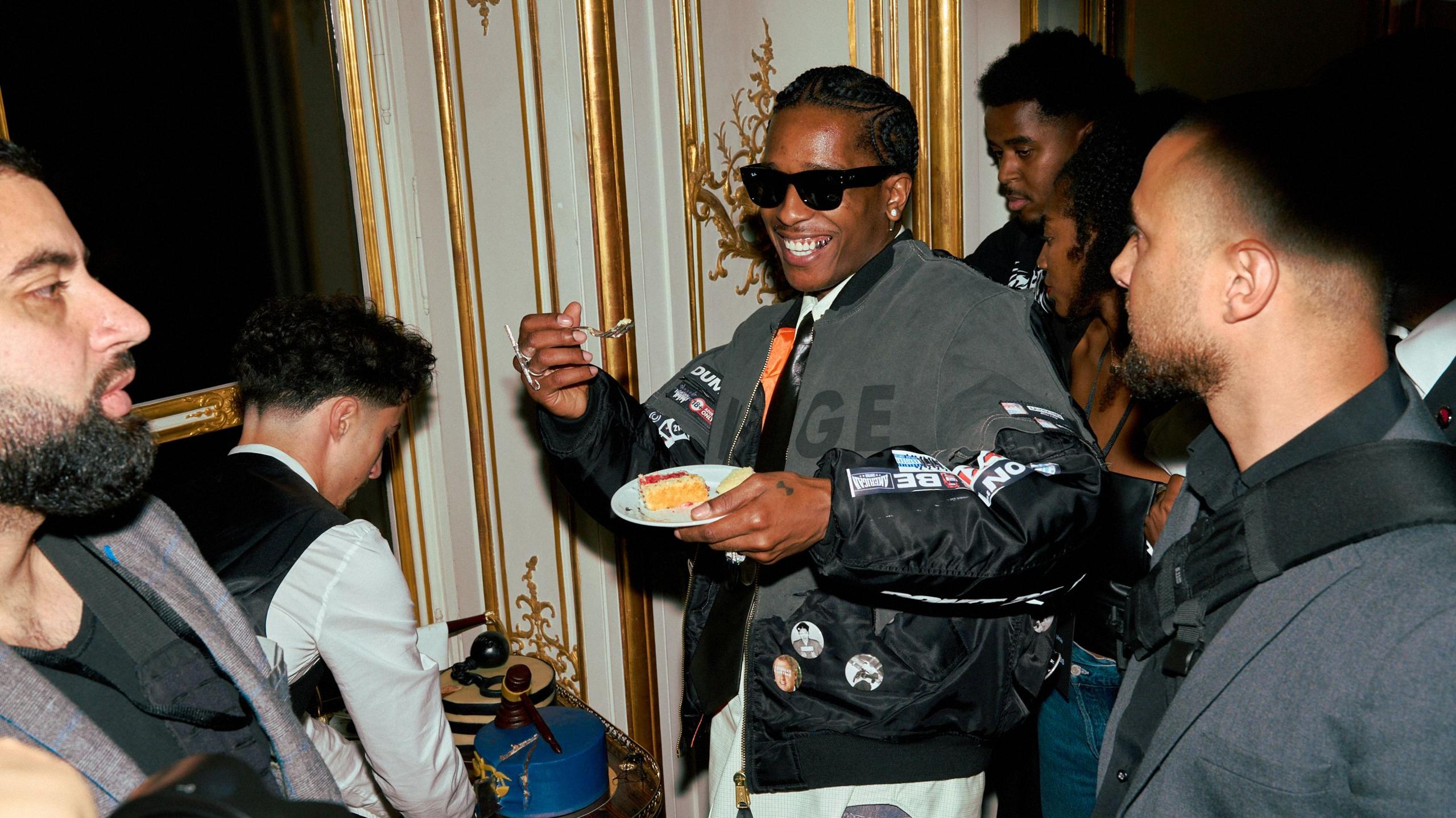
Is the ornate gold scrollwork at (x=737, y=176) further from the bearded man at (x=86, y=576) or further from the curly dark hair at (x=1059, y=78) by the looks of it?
the bearded man at (x=86, y=576)

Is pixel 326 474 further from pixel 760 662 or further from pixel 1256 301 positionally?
pixel 1256 301

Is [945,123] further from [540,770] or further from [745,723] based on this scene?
[540,770]

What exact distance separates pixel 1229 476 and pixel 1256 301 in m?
0.29

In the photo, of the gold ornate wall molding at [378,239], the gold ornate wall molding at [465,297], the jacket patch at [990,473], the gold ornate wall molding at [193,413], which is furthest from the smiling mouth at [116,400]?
the gold ornate wall molding at [465,297]

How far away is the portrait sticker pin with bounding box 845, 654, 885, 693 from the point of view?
1.80 meters

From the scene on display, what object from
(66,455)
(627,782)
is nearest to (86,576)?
(66,455)

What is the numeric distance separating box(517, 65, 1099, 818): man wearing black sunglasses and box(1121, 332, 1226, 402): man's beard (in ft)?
0.76

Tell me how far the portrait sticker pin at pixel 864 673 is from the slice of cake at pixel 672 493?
0.40 metres

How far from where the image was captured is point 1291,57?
4.75m

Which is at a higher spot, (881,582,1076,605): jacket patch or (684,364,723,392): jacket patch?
Result: (684,364,723,392): jacket patch

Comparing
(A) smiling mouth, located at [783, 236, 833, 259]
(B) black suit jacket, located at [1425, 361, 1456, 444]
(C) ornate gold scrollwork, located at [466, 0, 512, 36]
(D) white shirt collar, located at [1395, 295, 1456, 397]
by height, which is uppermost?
(C) ornate gold scrollwork, located at [466, 0, 512, 36]

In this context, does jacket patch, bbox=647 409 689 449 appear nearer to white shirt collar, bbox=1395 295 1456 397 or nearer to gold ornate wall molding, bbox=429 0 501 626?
gold ornate wall molding, bbox=429 0 501 626

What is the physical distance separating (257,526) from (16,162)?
2.92 feet

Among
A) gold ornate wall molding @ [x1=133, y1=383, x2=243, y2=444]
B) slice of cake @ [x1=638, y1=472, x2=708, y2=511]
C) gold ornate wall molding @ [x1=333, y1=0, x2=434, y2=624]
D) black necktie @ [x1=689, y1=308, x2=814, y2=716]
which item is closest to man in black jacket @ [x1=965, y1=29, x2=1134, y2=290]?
black necktie @ [x1=689, y1=308, x2=814, y2=716]
